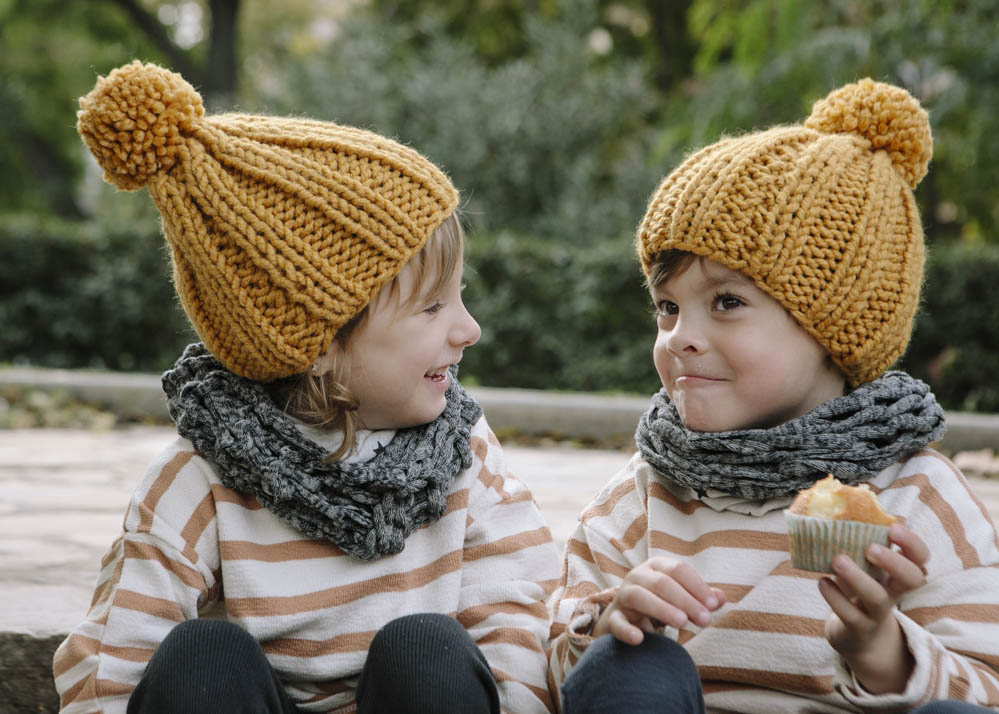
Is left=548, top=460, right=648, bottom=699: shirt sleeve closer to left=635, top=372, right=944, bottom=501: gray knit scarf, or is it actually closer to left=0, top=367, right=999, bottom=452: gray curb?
left=635, top=372, right=944, bottom=501: gray knit scarf

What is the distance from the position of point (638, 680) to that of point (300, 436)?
855 mm

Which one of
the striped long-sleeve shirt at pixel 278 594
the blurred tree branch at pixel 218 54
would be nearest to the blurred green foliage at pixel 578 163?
the blurred tree branch at pixel 218 54

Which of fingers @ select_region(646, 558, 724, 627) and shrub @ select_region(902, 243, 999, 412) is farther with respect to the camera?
shrub @ select_region(902, 243, 999, 412)

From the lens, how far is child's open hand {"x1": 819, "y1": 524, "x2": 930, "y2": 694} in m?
1.70

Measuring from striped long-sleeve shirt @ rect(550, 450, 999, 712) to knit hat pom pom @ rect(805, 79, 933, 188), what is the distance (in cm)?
64

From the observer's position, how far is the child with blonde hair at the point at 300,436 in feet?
6.89

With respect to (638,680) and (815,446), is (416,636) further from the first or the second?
(815,446)

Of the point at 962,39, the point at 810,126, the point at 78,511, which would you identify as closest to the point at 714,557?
the point at 810,126

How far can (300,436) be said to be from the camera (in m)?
2.21

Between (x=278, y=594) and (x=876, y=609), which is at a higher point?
(x=876, y=609)

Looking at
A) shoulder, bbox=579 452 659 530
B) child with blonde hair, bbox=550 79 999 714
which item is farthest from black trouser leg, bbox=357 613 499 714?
shoulder, bbox=579 452 659 530

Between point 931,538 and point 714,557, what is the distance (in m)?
0.40

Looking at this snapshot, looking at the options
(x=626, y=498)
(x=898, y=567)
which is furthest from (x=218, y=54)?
(x=898, y=567)

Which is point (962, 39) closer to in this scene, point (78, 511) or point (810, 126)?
point (810, 126)
